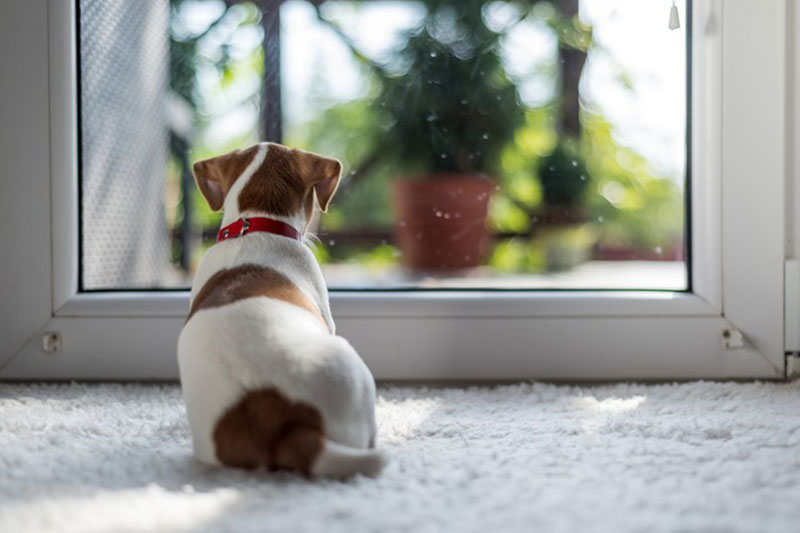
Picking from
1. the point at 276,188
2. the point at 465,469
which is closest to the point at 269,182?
the point at 276,188

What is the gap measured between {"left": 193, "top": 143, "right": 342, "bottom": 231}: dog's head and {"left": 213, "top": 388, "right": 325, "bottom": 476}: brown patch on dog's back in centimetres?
41

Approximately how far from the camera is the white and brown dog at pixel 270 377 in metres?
0.86

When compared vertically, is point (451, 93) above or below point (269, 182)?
above

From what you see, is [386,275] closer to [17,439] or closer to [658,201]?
[658,201]

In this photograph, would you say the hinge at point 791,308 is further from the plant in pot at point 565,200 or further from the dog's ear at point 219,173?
the dog's ear at point 219,173

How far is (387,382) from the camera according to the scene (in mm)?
1486

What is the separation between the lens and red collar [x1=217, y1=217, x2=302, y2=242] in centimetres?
119

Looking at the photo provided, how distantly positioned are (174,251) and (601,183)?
0.88 m

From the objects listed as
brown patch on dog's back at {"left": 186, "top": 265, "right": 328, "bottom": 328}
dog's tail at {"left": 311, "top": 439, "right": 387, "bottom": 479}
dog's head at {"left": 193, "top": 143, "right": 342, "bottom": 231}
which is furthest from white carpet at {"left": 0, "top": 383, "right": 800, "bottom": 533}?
dog's head at {"left": 193, "top": 143, "right": 342, "bottom": 231}

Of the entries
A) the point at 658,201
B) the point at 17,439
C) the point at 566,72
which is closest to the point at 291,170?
the point at 17,439

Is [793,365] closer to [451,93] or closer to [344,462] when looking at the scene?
[451,93]

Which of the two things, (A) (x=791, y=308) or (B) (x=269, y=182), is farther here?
(A) (x=791, y=308)

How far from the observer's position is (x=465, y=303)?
1467 mm

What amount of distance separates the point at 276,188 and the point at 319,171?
76mm
